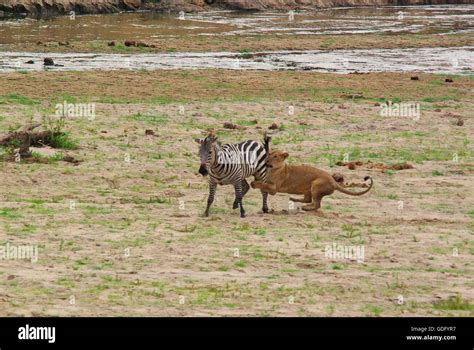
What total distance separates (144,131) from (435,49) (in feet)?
78.9

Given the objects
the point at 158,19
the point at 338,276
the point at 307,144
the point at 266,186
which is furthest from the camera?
the point at 158,19

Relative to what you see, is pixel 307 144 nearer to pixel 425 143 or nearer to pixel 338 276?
pixel 425 143

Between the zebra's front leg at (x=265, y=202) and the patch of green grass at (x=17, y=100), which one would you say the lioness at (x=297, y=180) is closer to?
the zebra's front leg at (x=265, y=202)

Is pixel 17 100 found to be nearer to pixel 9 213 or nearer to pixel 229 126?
pixel 229 126

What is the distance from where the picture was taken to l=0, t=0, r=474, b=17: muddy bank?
52906 mm

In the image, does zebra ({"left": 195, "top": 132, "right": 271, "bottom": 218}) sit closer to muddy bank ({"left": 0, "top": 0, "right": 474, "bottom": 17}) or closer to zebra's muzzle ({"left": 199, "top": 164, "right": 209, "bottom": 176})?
zebra's muzzle ({"left": 199, "top": 164, "right": 209, "bottom": 176})

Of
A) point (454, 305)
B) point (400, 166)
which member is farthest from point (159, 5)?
point (454, 305)

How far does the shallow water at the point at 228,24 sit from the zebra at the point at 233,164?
84.0 feet

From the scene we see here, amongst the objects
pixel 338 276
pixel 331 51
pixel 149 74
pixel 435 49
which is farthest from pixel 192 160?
pixel 435 49

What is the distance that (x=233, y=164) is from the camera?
14.4 metres

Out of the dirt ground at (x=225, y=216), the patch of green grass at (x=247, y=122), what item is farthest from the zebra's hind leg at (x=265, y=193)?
the patch of green grass at (x=247, y=122)

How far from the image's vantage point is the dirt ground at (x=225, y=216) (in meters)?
10.6

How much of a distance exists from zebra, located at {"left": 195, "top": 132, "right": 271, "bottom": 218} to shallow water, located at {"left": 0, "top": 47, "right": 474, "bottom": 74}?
617 inches

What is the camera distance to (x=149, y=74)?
2905 centimetres
